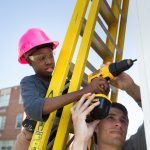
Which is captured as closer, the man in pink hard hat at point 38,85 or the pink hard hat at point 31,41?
the man in pink hard hat at point 38,85

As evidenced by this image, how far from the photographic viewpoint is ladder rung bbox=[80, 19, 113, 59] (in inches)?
97.0

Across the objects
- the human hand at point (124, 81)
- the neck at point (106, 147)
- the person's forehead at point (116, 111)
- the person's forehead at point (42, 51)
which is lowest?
the neck at point (106, 147)

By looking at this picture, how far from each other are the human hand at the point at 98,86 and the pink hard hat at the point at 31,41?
76 cm

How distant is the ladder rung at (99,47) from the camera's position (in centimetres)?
246

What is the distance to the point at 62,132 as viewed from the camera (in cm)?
198

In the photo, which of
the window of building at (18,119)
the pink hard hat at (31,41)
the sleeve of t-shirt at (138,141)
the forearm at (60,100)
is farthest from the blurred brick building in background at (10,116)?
the forearm at (60,100)

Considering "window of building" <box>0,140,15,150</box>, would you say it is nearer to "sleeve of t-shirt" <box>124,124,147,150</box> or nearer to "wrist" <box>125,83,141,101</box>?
"sleeve of t-shirt" <box>124,124,147,150</box>

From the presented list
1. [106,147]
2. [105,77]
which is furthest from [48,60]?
[106,147]

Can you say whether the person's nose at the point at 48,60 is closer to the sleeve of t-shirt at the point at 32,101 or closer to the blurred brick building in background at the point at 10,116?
the sleeve of t-shirt at the point at 32,101

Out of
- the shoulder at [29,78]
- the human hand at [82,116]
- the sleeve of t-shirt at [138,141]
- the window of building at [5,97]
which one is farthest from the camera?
the window of building at [5,97]

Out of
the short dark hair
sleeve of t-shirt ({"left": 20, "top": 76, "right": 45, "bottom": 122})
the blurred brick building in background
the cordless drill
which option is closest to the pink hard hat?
sleeve of t-shirt ({"left": 20, "top": 76, "right": 45, "bottom": 122})

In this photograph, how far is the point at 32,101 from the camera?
199 cm

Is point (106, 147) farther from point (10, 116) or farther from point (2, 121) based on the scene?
point (2, 121)

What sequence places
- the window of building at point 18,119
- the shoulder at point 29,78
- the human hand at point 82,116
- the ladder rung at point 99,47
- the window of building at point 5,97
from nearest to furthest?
the human hand at point 82,116 < the shoulder at point 29,78 < the ladder rung at point 99,47 < the window of building at point 18,119 < the window of building at point 5,97
